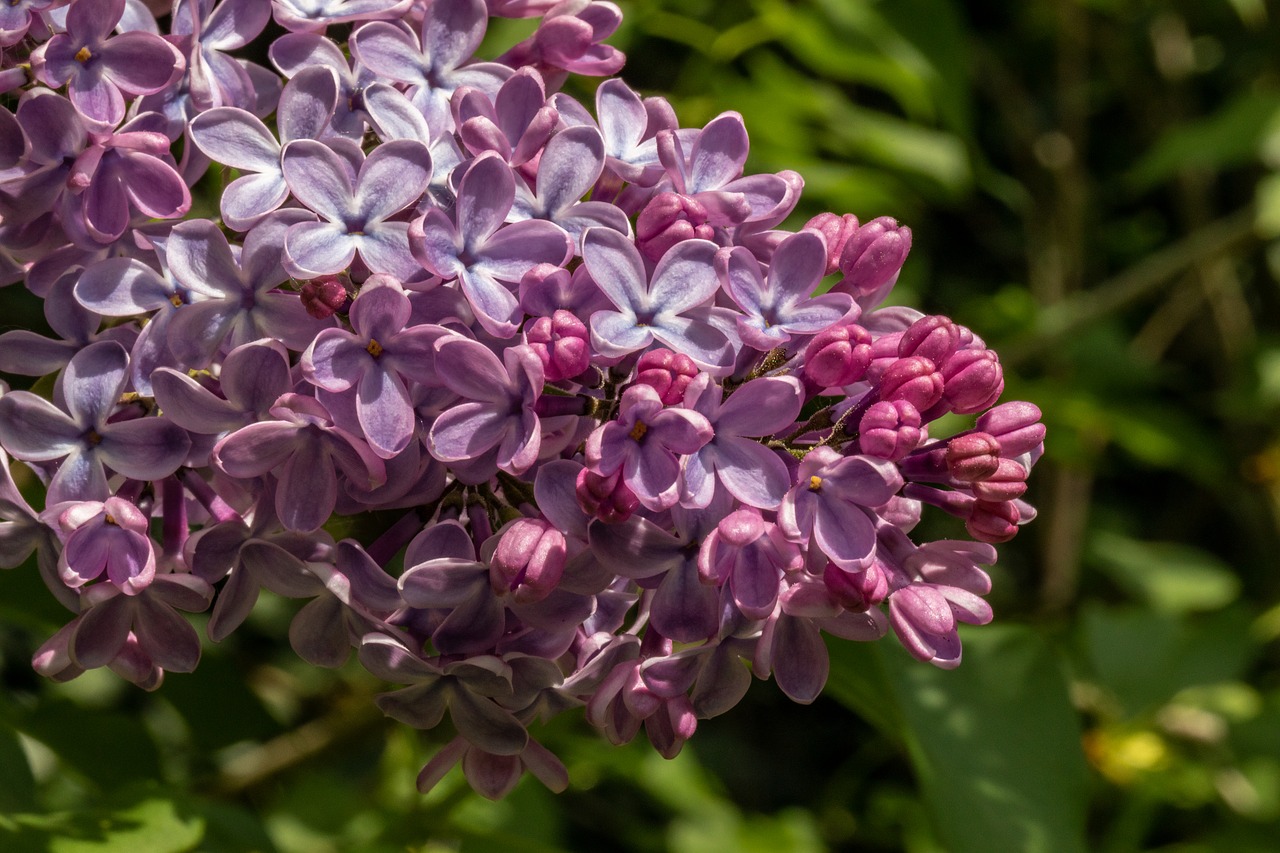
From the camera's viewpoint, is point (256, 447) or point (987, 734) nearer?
point (256, 447)

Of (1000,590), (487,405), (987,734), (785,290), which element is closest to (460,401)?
(487,405)

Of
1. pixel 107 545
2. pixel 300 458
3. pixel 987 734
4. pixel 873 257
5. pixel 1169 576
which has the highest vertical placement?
Result: pixel 873 257

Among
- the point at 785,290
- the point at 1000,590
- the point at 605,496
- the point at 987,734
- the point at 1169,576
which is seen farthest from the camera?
the point at 1000,590

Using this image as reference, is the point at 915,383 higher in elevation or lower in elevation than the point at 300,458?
higher

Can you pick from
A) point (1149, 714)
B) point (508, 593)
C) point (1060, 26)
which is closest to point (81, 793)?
point (508, 593)

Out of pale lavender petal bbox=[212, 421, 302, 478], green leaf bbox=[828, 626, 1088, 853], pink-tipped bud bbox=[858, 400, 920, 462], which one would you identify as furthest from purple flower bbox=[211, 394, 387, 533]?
green leaf bbox=[828, 626, 1088, 853]

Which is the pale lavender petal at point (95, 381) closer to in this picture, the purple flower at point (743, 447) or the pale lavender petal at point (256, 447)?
the pale lavender petal at point (256, 447)

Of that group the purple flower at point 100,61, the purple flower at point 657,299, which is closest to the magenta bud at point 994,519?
the purple flower at point 657,299

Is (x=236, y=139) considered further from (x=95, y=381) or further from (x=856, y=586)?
(x=856, y=586)
